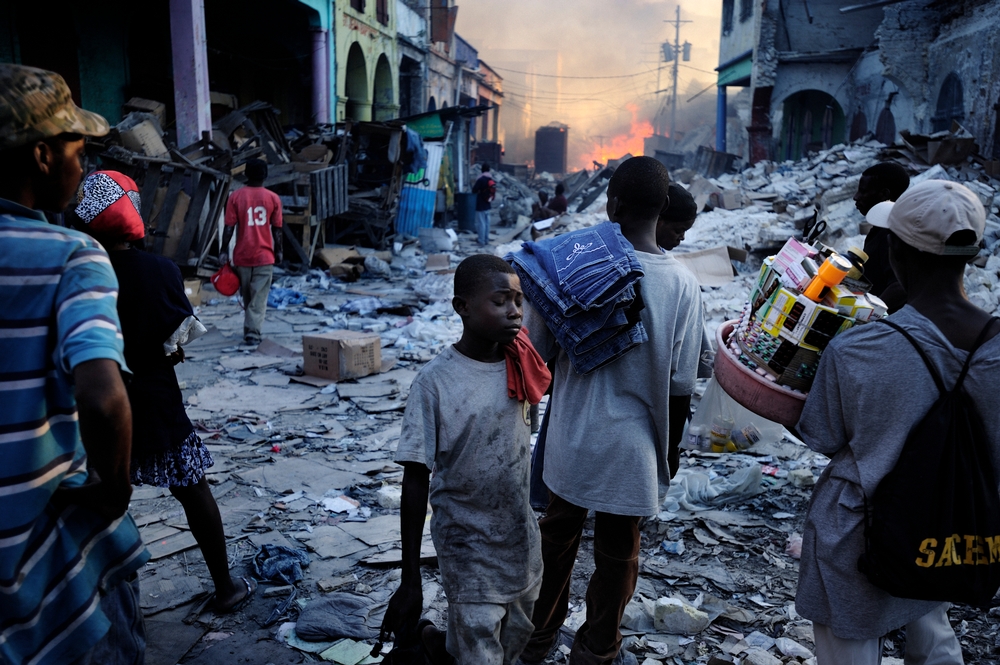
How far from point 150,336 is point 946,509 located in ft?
8.44

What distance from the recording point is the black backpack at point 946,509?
71.0 inches

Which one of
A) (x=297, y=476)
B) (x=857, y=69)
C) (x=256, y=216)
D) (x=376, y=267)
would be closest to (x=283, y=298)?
(x=256, y=216)

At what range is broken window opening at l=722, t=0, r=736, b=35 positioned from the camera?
1137 inches

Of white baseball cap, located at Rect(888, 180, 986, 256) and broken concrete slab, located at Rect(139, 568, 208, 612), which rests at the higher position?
white baseball cap, located at Rect(888, 180, 986, 256)

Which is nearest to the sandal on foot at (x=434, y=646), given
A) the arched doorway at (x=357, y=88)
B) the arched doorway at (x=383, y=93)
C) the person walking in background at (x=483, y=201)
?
the person walking in background at (x=483, y=201)

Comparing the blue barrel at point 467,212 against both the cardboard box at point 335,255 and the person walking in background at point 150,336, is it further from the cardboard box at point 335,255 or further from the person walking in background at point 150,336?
the person walking in background at point 150,336

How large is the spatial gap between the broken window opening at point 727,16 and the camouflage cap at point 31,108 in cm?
3099

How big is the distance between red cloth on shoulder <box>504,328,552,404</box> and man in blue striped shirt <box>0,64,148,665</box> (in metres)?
1.02

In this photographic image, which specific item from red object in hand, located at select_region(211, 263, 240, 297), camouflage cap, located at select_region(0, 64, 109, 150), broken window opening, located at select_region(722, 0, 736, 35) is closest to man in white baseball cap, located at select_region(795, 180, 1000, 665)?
camouflage cap, located at select_region(0, 64, 109, 150)

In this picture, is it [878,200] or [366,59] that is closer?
[878,200]

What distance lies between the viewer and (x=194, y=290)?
30.9ft

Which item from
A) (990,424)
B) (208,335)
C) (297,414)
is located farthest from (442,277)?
(990,424)

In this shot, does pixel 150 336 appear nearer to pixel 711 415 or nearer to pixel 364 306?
pixel 711 415

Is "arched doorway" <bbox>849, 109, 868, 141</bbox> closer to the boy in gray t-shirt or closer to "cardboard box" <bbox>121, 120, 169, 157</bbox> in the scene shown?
"cardboard box" <bbox>121, 120, 169, 157</bbox>
